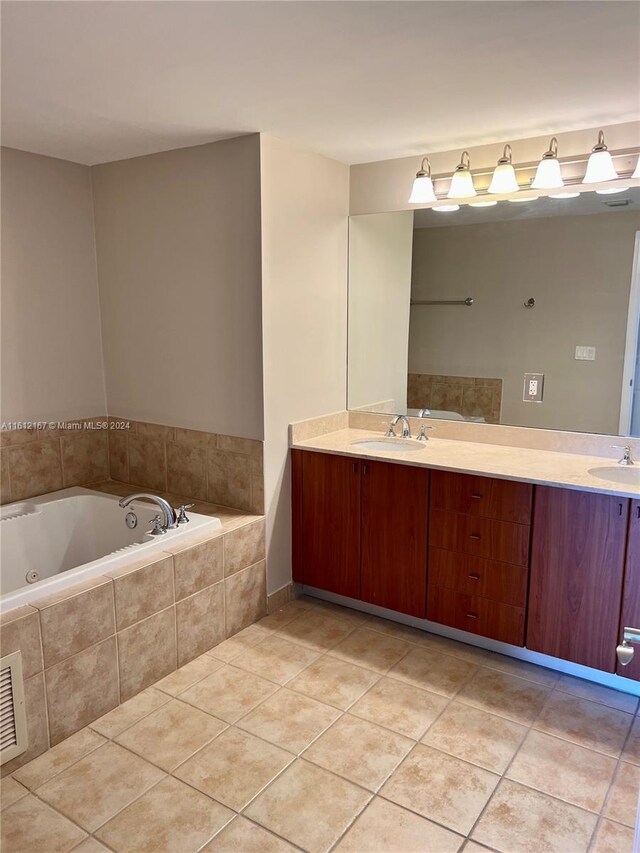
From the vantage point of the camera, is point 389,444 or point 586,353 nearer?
point 586,353

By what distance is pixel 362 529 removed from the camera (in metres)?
2.93

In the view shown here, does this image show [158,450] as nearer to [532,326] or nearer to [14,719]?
[14,719]

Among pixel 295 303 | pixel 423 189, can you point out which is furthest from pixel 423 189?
pixel 295 303

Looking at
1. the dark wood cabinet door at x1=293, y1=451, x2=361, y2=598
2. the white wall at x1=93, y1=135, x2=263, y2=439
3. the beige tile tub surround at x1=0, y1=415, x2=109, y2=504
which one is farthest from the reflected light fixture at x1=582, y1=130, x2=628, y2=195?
the beige tile tub surround at x1=0, y1=415, x2=109, y2=504

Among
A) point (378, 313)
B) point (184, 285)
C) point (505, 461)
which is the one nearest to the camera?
point (505, 461)

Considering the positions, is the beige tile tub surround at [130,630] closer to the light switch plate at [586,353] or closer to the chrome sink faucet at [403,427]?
the chrome sink faucet at [403,427]

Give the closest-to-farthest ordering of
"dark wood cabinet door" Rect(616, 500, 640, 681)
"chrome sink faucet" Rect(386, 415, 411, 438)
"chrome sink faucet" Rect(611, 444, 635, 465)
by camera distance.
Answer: "dark wood cabinet door" Rect(616, 500, 640, 681), "chrome sink faucet" Rect(611, 444, 635, 465), "chrome sink faucet" Rect(386, 415, 411, 438)

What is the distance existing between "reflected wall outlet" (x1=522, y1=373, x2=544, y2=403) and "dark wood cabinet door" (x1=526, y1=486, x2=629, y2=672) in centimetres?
67

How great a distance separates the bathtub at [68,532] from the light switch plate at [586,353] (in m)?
1.82

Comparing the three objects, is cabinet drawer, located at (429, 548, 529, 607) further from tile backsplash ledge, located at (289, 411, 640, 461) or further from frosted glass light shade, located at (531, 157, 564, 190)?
frosted glass light shade, located at (531, 157, 564, 190)

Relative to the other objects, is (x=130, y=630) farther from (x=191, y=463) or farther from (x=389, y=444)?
(x=389, y=444)

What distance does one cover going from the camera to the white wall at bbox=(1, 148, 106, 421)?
9.78 feet

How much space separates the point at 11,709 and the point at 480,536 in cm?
183

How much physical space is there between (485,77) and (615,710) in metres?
2.31
